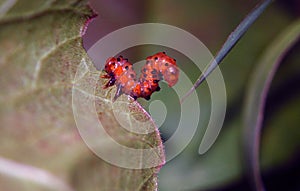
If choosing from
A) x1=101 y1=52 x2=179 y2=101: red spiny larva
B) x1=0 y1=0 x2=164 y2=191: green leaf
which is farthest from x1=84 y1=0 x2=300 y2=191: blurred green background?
x1=0 y1=0 x2=164 y2=191: green leaf

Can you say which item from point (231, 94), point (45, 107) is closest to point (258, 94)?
point (231, 94)

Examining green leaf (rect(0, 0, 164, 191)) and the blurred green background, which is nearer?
green leaf (rect(0, 0, 164, 191))

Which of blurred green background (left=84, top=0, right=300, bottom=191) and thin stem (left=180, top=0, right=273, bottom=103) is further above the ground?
blurred green background (left=84, top=0, right=300, bottom=191)

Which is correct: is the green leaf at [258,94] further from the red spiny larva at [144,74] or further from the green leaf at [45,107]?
the green leaf at [45,107]

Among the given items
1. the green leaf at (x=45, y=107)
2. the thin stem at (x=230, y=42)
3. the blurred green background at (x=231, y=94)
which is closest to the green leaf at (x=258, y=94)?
the blurred green background at (x=231, y=94)

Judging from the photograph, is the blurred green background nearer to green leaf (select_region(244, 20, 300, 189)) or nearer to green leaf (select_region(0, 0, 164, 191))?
green leaf (select_region(244, 20, 300, 189))

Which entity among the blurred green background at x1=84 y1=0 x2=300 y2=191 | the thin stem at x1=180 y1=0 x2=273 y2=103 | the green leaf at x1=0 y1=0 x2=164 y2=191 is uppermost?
the blurred green background at x1=84 y1=0 x2=300 y2=191

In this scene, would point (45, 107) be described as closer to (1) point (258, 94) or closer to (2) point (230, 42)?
(2) point (230, 42)
